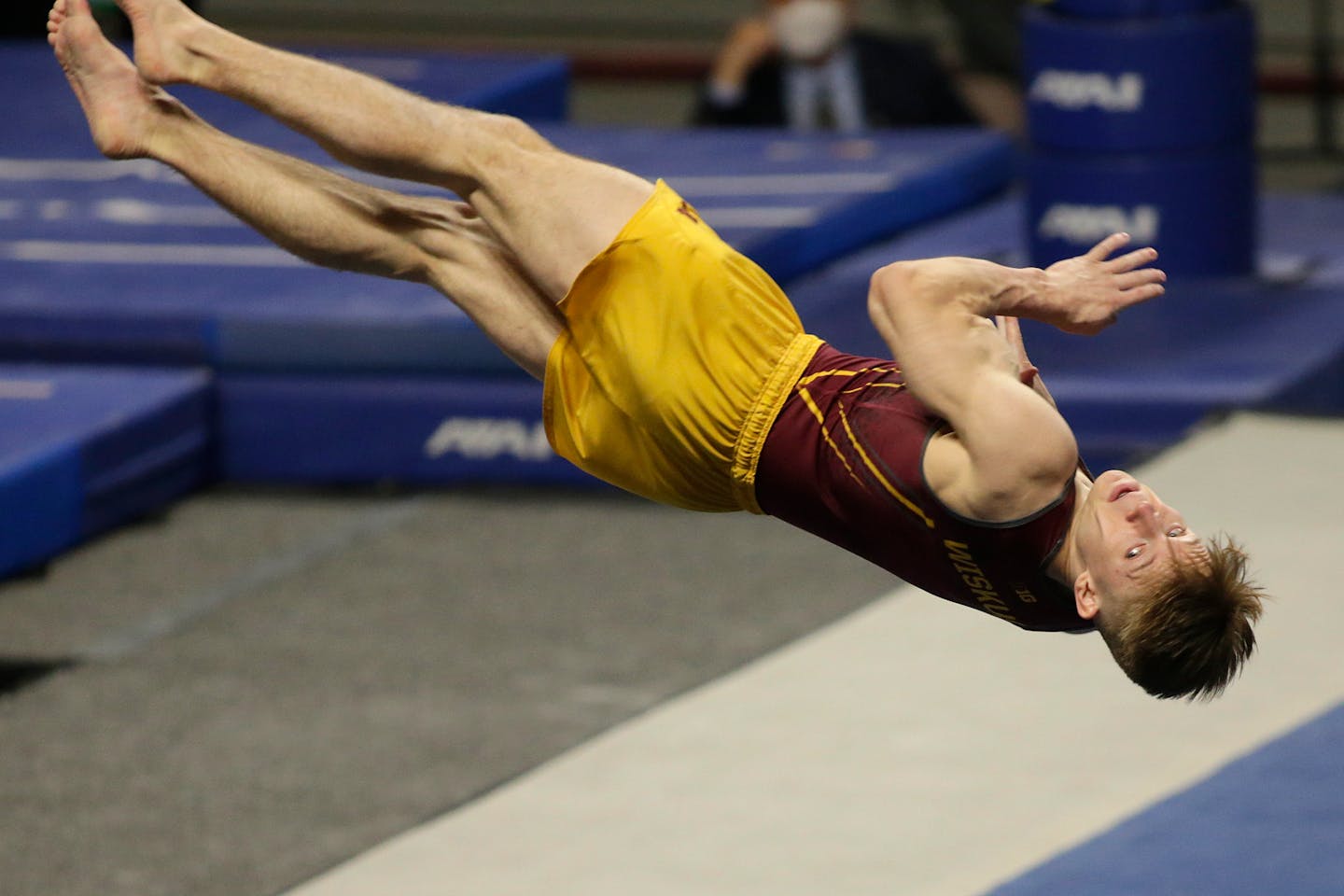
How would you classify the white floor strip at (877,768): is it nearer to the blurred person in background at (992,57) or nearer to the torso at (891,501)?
the torso at (891,501)

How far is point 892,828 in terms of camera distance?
3975mm

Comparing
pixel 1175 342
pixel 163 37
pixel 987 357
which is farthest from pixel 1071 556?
pixel 1175 342

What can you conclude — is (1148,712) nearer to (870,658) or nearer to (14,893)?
(870,658)

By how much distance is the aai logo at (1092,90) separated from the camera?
620 cm

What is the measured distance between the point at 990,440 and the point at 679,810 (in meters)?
1.31

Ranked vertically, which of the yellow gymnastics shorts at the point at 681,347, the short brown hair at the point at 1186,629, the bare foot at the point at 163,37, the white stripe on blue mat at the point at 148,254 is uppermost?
the bare foot at the point at 163,37

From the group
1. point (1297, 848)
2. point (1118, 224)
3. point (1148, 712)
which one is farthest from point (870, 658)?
point (1118, 224)

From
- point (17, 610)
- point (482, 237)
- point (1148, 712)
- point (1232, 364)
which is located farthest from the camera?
point (1232, 364)

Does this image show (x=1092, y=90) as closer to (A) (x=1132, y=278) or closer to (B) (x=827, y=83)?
(B) (x=827, y=83)

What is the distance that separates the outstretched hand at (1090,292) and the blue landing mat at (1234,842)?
104 cm

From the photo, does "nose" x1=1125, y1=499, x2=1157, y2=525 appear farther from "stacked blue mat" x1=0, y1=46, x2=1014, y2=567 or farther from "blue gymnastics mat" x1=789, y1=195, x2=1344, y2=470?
"stacked blue mat" x1=0, y1=46, x2=1014, y2=567

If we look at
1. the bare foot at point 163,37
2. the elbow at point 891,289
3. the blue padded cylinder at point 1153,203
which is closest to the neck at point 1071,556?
the elbow at point 891,289

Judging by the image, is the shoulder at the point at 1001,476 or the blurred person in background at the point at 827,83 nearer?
the shoulder at the point at 1001,476

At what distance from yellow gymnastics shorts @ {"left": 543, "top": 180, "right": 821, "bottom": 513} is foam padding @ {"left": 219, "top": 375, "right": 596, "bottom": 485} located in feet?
8.42
